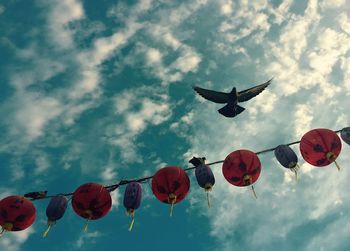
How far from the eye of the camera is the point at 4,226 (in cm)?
808

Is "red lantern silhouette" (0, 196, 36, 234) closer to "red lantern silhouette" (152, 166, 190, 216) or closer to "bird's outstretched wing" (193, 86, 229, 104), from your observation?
"red lantern silhouette" (152, 166, 190, 216)

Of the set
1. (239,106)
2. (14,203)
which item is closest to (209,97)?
(239,106)

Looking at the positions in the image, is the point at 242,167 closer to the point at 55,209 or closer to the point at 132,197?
the point at 132,197

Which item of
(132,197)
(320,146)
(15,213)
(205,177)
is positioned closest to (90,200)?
(132,197)

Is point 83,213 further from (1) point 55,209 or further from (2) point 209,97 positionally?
(2) point 209,97

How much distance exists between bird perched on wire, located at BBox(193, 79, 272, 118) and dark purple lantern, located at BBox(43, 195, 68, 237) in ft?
17.4

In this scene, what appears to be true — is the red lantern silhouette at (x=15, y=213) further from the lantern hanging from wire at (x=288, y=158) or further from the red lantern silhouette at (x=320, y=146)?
the red lantern silhouette at (x=320, y=146)

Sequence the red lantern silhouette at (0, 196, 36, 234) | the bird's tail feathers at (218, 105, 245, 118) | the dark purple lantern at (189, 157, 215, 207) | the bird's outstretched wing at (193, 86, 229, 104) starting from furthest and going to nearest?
the bird's outstretched wing at (193, 86, 229, 104)
the bird's tail feathers at (218, 105, 245, 118)
the dark purple lantern at (189, 157, 215, 207)
the red lantern silhouette at (0, 196, 36, 234)

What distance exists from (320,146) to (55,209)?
22.3 feet

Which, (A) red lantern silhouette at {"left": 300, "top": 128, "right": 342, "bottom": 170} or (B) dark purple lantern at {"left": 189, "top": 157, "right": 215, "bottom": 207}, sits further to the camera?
(A) red lantern silhouette at {"left": 300, "top": 128, "right": 342, "bottom": 170}

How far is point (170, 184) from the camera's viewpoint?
7.88m

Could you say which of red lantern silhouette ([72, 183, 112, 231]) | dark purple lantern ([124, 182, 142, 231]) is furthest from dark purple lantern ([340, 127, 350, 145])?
red lantern silhouette ([72, 183, 112, 231])

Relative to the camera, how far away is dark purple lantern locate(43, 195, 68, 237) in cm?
827

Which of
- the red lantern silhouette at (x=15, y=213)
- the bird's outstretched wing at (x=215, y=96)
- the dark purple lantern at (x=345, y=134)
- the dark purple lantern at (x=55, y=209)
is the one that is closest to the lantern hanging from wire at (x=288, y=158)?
the dark purple lantern at (x=345, y=134)
